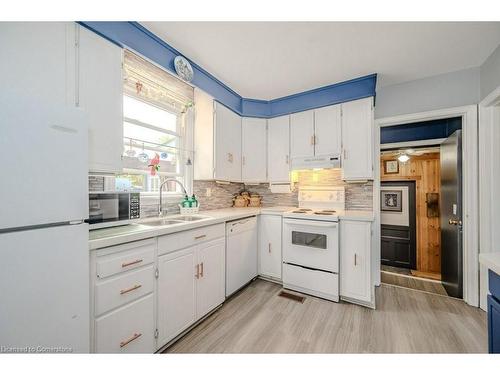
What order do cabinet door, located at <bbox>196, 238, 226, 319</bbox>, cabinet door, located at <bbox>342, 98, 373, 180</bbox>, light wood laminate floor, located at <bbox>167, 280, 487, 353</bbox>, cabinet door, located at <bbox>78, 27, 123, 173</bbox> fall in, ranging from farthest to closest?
cabinet door, located at <bbox>342, 98, 373, 180</bbox> → cabinet door, located at <bbox>196, 238, 226, 319</bbox> → light wood laminate floor, located at <bbox>167, 280, 487, 353</bbox> → cabinet door, located at <bbox>78, 27, 123, 173</bbox>

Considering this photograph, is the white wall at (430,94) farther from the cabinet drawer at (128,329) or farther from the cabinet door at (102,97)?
the cabinet drawer at (128,329)

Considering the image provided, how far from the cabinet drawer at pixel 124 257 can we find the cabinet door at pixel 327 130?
220 cm

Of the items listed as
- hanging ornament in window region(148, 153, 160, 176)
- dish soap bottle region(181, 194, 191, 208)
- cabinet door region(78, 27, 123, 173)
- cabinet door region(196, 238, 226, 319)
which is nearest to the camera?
cabinet door region(78, 27, 123, 173)

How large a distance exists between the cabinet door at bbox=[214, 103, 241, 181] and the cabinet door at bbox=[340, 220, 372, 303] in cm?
151

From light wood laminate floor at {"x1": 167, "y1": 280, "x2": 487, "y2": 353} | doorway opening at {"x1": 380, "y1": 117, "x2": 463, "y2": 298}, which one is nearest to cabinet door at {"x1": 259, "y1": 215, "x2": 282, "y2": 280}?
light wood laminate floor at {"x1": 167, "y1": 280, "x2": 487, "y2": 353}

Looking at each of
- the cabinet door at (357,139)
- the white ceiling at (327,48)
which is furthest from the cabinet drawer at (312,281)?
the white ceiling at (327,48)

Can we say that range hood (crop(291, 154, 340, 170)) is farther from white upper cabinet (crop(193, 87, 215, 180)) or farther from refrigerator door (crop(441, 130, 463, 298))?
refrigerator door (crop(441, 130, 463, 298))

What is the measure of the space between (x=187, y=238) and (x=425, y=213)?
14.9ft

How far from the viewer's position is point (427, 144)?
3.02m

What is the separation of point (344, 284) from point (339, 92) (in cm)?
226

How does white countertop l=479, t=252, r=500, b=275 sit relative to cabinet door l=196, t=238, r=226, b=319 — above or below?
above

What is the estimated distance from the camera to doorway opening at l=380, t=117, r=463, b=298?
231 centimetres

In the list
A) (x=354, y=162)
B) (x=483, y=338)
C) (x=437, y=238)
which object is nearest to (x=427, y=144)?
(x=354, y=162)
